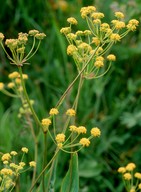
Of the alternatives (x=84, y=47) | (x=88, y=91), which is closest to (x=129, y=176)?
(x=84, y=47)

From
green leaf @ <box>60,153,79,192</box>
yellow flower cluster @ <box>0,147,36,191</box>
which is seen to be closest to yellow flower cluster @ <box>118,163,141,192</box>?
green leaf @ <box>60,153,79,192</box>

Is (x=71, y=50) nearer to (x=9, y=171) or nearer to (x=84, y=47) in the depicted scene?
(x=84, y=47)

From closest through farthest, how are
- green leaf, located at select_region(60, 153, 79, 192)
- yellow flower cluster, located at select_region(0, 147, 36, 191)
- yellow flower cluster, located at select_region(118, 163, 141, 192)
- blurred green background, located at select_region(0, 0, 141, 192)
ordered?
yellow flower cluster, located at select_region(0, 147, 36, 191) → green leaf, located at select_region(60, 153, 79, 192) → yellow flower cluster, located at select_region(118, 163, 141, 192) → blurred green background, located at select_region(0, 0, 141, 192)

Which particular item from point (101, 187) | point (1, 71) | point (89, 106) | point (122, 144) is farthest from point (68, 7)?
point (101, 187)

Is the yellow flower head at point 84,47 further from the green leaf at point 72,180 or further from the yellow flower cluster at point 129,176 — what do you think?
the yellow flower cluster at point 129,176

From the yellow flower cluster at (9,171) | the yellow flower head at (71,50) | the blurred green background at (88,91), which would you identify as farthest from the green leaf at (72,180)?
the blurred green background at (88,91)

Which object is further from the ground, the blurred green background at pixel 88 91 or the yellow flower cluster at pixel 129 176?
the blurred green background at pixel 88 91

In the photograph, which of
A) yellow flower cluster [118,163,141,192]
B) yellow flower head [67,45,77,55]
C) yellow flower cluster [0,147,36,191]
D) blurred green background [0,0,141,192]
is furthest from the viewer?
blurred green background [0,0,141,192]

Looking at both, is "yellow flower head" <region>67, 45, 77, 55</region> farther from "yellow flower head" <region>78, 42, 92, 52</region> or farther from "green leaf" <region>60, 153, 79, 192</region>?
"green leaf" <region>60, 153, 79, 192</region>
